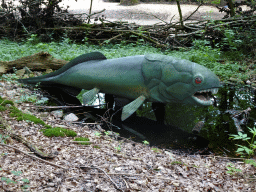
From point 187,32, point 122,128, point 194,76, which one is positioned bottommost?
point 122,128

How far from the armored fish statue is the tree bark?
1.02m

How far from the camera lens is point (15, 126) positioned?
375 cm

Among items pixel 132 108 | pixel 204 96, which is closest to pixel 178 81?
pixel 204 96

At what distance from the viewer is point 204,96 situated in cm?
459

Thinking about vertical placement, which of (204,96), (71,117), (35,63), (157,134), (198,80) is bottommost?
(157,134)

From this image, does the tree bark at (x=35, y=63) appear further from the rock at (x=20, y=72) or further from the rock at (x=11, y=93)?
the rock at (x=11, y=93)

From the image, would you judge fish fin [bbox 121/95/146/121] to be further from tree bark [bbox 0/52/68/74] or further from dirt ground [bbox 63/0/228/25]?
dirt ground [bbox 63/0/228/25]

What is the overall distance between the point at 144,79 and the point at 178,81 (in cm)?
A: 59

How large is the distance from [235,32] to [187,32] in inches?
66.5

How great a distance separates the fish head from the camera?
4.34 m

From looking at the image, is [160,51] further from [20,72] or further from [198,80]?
[198,80]

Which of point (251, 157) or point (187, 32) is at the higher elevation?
point (187, 32)

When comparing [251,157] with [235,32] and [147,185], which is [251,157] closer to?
[147,185]

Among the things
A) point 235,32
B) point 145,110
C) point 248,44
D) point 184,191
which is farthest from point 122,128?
point 235,32
